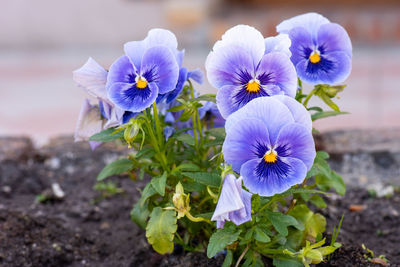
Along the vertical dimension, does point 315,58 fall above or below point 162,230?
above

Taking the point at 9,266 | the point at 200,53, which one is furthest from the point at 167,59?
the point at 200,53

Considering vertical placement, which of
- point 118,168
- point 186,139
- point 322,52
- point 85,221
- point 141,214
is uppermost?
point 322,52

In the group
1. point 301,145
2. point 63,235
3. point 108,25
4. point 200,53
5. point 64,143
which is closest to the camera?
point 301,145

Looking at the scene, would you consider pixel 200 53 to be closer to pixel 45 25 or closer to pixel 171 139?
pixel 45 25

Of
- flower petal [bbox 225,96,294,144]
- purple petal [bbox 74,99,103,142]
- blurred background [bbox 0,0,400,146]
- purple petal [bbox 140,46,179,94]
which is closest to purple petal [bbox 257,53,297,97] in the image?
flower petal [bbox 225,96,294,144]

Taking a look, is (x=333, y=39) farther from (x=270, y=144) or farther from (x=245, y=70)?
(x=270, y=144)

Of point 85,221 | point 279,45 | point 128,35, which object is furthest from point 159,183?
point 128,35

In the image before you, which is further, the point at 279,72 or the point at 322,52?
the point at 322,52

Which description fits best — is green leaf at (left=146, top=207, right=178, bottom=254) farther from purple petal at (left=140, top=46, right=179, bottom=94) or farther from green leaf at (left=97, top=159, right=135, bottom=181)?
purple petal at (left=140, top=46, right=179, bottom=94)
